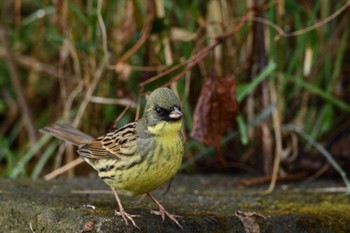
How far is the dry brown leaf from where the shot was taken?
428 centimetres

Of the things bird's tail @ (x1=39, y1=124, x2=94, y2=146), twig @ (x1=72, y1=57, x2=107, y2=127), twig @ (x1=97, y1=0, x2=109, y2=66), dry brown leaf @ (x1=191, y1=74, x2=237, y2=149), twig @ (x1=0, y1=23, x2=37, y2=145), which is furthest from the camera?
twig @ (x1=0, y1=23, x2=37, y2=145)

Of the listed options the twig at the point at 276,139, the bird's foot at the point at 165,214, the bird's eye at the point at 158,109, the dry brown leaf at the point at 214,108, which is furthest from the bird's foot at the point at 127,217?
the twig at the point at 276,139

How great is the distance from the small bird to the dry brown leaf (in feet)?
2.26

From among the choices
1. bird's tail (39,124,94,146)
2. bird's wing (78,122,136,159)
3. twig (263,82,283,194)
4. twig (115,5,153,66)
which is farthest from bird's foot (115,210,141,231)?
twig (115,5,153,66)

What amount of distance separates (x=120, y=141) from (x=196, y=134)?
71 centimetres

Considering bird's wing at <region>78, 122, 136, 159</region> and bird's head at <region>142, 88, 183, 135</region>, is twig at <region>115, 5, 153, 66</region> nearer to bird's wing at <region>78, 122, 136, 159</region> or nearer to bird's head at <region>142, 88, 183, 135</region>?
bird's wing at <region>78, 122, 136, 159</region>

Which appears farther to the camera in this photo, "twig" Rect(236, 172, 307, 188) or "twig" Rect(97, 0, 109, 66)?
"twig" Rect(97, 0, 109, 66)

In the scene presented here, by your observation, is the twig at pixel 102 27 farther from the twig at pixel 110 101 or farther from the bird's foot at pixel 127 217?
the bird's foot at pixel 127 217

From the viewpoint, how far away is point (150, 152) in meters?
3.40

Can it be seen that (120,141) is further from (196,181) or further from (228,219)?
(196,181)


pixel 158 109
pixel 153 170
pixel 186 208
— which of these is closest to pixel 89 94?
pixel 186 208

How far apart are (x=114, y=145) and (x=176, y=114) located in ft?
1.42

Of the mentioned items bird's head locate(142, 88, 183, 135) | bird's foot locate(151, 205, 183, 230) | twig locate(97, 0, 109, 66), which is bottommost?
bird's foot locate(151, 205, 183, 230)

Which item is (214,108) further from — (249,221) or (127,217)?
(127,217)
